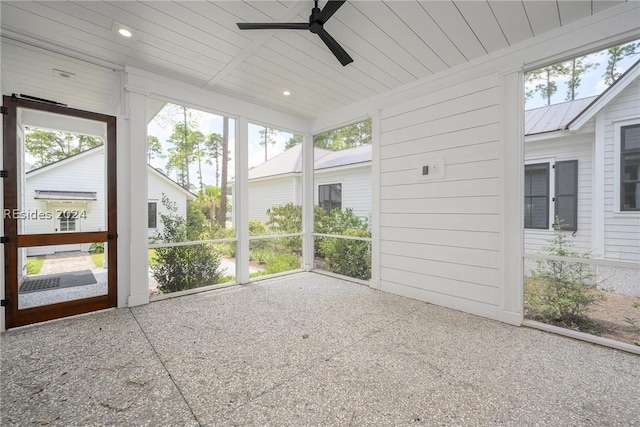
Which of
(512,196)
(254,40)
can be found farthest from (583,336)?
(254,40)

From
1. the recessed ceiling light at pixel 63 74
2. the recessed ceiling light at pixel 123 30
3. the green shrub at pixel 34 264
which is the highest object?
the recessed ceiling light at pixel 123 30

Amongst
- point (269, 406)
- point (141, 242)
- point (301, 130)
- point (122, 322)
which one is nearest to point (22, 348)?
point (122, 322)

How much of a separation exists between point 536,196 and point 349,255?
2770 mm

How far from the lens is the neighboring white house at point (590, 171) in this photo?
94.3 inches

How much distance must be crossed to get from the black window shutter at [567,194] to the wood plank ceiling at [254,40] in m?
1.35

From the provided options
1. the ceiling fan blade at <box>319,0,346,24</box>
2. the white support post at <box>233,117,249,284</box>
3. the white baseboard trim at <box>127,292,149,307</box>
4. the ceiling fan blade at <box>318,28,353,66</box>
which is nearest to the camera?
the ceiling fan blade at <box>319,0,346,24</box>

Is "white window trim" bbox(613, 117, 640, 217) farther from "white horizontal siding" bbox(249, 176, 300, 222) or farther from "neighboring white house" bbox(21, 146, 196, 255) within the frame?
"neighboring white house" bbox(21, 146, 196, 255)

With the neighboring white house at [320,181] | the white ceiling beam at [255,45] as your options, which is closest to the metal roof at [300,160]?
Answer: the neighboring white house at [320,181]

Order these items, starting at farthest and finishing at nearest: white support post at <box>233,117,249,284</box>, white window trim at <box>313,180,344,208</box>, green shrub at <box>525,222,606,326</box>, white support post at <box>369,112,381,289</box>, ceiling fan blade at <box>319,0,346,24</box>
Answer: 1. white window trim at <box>313,180,344,208</box>
2. white support post at <box>233,117,249,284</box>
3. white support post at <box>369,112,381,289</box>
4. green shrub at <box>525,222,606,326</box>
5. ceiling fan blade at <box>319,0,346,24</box>

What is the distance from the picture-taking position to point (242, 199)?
4309 mm

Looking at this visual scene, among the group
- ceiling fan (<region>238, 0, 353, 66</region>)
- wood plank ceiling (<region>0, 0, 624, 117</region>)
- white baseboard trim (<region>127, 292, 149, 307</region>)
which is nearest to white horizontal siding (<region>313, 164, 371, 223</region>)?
wood plank ceiling (<region>0, 0, 624, 117</region>)

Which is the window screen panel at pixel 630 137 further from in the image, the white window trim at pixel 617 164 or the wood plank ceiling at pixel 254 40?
the wood plank ceiling at pixel 254 40

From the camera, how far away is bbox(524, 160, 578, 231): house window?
2.66m

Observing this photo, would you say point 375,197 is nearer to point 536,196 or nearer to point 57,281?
point 536,196
